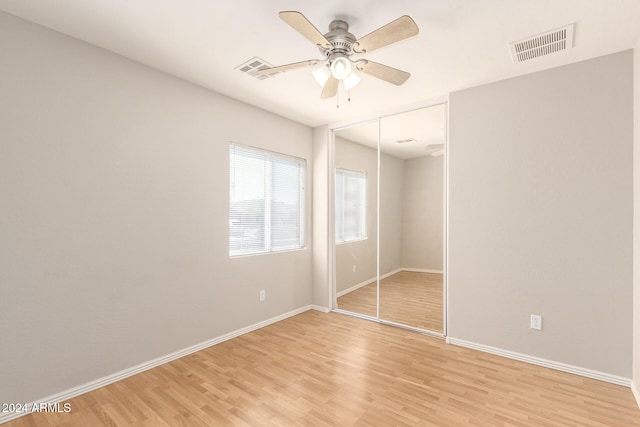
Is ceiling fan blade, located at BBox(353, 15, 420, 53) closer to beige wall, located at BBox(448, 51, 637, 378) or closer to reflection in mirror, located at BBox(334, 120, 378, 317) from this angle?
beige wall, located at BBox(448, 51, 637, 378)

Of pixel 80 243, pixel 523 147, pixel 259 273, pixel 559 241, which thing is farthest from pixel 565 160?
pixel 80 243

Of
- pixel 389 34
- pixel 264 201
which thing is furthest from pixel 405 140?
pixel 389 34

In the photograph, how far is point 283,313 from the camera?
3.94 metres

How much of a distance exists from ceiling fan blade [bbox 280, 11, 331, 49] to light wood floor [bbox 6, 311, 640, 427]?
93.1 inches

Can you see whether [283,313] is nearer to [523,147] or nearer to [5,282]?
[5,282]

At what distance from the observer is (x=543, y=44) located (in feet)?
7.43

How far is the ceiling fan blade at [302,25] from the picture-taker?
5.08 feet

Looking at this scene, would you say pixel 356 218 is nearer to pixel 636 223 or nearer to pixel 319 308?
pixel 319 308

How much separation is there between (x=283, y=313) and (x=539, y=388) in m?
2.70

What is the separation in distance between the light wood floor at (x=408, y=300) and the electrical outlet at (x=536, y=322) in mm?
893

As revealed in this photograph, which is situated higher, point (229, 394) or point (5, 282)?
point (5, 282)

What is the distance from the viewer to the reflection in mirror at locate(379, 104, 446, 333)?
346 centimetres

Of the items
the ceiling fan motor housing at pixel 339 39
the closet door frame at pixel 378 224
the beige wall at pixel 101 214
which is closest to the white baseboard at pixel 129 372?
the beige wall at pixel 101 214

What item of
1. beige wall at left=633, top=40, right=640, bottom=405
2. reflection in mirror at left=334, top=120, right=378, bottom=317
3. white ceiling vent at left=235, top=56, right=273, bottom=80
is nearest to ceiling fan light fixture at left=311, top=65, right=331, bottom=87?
white ceiling vent at left=235, top=56, right=273, bottom=80
